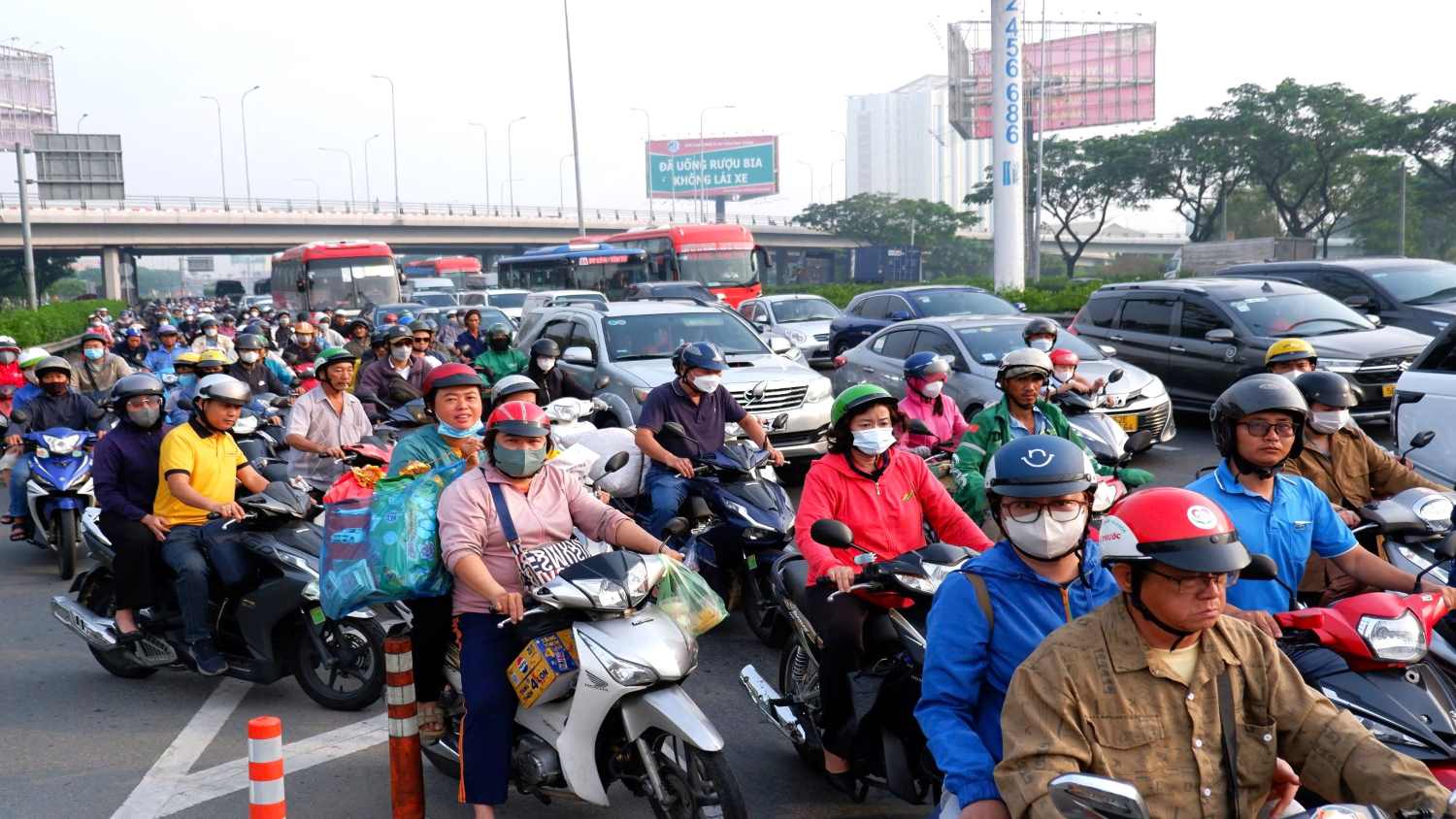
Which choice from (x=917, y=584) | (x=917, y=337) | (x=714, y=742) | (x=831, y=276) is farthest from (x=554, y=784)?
(x=831, y=276)

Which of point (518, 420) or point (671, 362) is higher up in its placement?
point (518, 420)

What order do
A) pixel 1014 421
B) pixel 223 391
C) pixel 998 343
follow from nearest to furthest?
pixel 223 391 → pixel 1014 421 → pixel 998 343

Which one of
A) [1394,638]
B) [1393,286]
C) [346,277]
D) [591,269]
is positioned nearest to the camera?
[1394,638]

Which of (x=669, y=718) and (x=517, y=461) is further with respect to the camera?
(x=517, y=461)

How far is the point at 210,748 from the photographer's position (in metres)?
5.96

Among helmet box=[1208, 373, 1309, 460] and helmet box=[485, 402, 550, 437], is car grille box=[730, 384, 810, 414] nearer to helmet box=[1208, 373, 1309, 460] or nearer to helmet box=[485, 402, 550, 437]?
helmet box=[485, 402, 550, 437]

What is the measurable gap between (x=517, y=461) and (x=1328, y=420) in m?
3.48

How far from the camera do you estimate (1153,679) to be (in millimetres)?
2650

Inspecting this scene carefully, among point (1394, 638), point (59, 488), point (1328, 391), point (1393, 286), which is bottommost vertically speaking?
point (59, 488)

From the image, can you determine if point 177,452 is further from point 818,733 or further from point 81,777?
point 818,733

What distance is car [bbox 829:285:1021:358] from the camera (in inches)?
712

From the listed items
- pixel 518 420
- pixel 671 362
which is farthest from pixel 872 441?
pixel 671 362

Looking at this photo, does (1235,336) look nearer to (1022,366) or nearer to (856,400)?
(1022,366)

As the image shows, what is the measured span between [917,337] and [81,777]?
9895mm
